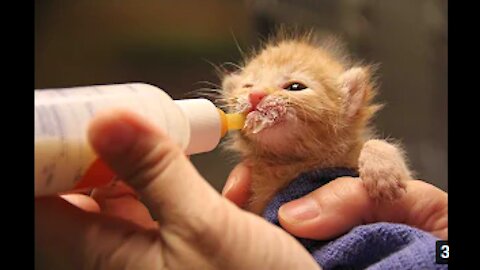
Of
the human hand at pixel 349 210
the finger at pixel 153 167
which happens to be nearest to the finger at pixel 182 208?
the finger at pixel 153 167

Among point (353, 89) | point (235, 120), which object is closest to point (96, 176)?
point (235, 120)

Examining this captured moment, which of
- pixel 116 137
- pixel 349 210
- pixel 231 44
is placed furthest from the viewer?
pixel 231 44

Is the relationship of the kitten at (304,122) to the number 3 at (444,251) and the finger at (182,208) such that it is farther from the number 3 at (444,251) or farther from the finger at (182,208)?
the finger at (182,208)

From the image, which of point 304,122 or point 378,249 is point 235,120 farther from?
point 378,249

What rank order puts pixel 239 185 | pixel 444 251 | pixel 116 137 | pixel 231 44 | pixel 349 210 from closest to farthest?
pixel 116 137 < pixel 444 251 < pixel 349 210 < pixel 239 185 < pixel 231 44
